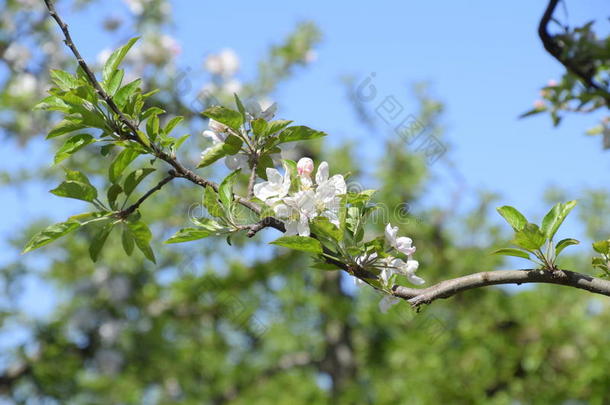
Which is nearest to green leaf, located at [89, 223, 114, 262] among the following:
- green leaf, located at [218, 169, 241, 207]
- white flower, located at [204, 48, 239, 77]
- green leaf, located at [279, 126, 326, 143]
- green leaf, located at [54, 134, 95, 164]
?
green leaf, located at [54, 134, 95, 164]

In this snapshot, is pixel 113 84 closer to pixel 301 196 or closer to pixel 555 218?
pixel 301 196

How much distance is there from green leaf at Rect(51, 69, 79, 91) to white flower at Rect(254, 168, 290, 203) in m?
0.36

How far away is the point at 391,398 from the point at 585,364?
1282 millimetres

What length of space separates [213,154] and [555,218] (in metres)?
0.54

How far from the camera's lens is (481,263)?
4961mm

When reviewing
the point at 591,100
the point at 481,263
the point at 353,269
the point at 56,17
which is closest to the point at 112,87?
the point at 56,17

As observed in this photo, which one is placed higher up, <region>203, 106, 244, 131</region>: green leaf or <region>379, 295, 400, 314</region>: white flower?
<region>203, 106, 244, 131</region>: green leaf

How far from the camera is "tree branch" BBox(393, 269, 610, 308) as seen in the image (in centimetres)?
88

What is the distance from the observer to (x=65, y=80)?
107 centimetres

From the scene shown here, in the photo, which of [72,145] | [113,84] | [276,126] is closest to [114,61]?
[113,84]

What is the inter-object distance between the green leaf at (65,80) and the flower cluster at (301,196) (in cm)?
36

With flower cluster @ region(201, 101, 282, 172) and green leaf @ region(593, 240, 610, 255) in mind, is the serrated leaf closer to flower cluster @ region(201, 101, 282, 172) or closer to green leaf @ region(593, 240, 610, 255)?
flower cluster @ region(201, 101, 282, 172)

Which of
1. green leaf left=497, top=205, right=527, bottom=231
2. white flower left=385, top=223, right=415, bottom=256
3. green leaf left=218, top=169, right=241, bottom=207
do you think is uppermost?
green leaf left=218, top=169, right=241, bottom=207

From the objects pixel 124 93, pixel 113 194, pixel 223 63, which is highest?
pixel 223 63
